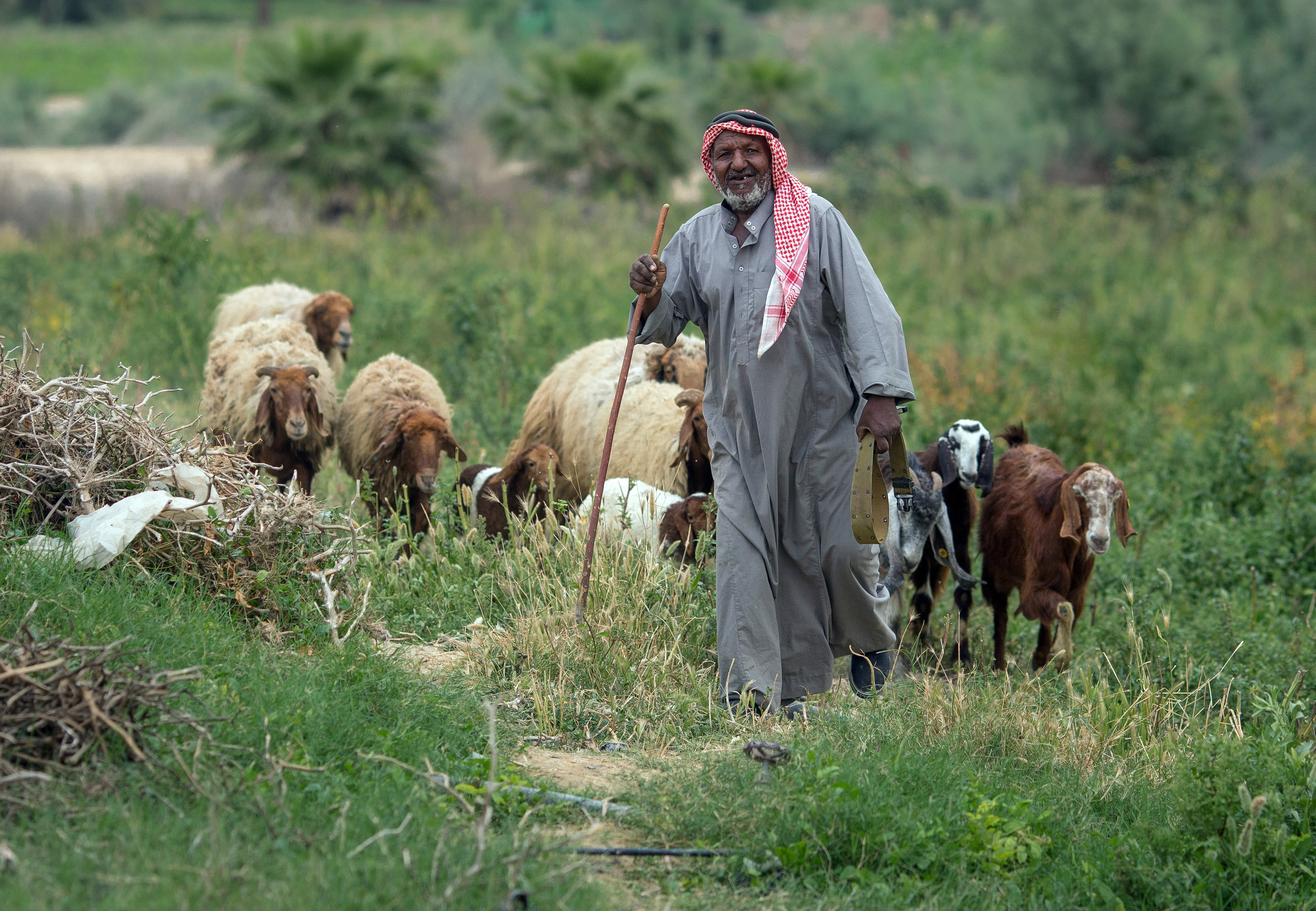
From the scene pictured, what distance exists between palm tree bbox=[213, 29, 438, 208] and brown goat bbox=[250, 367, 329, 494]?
583 inches

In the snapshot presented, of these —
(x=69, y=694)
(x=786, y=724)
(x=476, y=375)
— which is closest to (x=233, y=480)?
(x=69, y=694)

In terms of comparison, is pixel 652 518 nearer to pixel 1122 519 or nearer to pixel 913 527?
pixel 913 527

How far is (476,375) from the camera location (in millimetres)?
10617

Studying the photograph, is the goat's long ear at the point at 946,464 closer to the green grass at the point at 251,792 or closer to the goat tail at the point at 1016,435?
the goat tail at the point at 1016,435

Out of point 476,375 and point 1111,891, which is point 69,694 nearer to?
point 1111,891

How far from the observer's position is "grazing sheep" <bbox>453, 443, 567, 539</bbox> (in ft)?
24.2

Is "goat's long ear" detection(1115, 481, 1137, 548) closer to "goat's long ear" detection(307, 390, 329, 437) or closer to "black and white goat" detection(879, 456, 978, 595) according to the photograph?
"black and white goat" detection(879, 456, 978, 595)

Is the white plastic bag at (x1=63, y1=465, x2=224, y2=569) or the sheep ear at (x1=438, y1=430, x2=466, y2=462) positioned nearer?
the white plastic bag at (x1=63, y1=465, x2=224, y2=569)

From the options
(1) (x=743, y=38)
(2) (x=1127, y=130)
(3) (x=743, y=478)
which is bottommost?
(3) (x=743, y=478)

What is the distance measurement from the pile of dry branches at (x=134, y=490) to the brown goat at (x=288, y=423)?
→ 55.4 inches

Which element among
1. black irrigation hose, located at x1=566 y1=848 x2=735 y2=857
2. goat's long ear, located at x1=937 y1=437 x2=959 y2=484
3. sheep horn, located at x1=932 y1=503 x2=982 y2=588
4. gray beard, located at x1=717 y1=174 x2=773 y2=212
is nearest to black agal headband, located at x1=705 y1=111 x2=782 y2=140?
gray beard, located at x1=717 y1=174 x2=773 y2=212

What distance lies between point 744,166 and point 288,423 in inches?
124

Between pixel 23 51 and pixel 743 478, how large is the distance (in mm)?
47125

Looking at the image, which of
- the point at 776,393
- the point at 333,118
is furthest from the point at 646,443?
the point at 333,118
